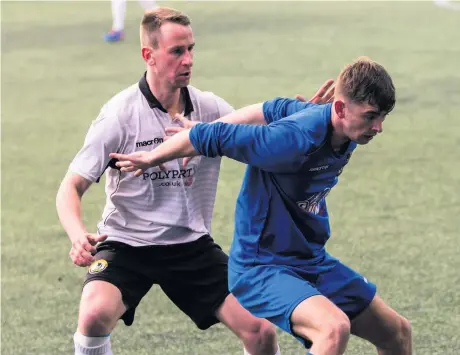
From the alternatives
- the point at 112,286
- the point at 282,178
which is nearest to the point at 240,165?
the point at 112,286

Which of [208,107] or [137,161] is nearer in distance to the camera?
[137,161]

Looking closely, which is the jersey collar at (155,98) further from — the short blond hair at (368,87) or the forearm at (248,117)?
the short blond hair at (368,87)

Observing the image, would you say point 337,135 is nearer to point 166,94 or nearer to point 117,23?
point 166,94

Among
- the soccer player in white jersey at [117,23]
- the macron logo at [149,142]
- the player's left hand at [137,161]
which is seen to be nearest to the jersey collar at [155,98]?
the macron logo at [149,142]

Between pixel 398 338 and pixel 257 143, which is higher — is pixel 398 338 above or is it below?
below

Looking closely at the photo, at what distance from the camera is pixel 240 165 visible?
10164 mm

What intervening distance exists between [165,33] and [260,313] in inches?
61.6

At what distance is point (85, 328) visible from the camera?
493cm

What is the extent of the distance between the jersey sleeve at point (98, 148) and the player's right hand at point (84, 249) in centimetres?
45

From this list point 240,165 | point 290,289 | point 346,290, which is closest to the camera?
point 290,289

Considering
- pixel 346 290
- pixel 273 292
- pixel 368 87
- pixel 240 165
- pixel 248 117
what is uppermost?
pixel 368 87

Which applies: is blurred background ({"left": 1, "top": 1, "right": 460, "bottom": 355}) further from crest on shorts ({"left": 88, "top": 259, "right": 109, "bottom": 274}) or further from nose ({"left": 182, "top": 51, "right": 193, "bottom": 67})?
nose ({"left": 182, "top": 51, "right": 193, "bottom": 67})

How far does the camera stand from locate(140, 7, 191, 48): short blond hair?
211 inches

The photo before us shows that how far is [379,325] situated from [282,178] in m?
0.86
